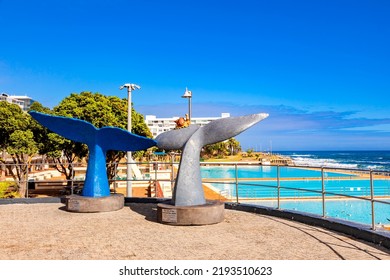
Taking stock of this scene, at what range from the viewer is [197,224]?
7809 millimetres

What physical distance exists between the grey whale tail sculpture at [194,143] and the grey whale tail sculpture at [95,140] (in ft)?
4.50

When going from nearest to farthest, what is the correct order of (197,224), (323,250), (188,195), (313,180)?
(323,250) < (197,224) < (188,195) < (313,180)

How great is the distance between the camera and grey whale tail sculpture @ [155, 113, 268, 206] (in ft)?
27.4

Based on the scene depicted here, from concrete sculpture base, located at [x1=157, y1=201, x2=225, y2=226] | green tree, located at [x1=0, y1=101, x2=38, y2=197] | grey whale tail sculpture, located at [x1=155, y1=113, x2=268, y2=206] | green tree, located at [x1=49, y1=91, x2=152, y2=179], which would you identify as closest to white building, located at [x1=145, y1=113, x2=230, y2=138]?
green tree, located at [x1=49, y1=91, x2=152, y2=179]

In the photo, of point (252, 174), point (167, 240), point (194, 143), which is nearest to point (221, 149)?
point (252, 174)

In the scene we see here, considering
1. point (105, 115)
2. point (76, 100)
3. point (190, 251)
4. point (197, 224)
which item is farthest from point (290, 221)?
point (76, 100)

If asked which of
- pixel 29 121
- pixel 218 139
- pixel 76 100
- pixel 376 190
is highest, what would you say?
pixel 76 100

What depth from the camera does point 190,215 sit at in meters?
7.77

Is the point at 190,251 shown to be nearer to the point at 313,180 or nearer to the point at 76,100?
the point at 76,100

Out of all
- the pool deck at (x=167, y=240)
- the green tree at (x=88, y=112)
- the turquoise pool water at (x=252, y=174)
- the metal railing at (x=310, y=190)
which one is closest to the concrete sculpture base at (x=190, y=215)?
the pool deck at (x=167, y=240)

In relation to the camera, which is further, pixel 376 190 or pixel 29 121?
pixel 376 190

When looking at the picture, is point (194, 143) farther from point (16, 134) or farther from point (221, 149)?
point (221, 149)
